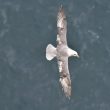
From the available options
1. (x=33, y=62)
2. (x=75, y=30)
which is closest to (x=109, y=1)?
(x=75, y=30)

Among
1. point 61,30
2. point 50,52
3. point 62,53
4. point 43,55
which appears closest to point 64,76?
point 62,53

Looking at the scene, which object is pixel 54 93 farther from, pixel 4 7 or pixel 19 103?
pixel 4 7

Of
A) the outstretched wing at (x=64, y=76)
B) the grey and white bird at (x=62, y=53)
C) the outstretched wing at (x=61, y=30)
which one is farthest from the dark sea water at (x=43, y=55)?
the outstretched wing at (x=64, y=76)

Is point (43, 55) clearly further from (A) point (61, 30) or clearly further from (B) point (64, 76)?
(B) point (64, 76)

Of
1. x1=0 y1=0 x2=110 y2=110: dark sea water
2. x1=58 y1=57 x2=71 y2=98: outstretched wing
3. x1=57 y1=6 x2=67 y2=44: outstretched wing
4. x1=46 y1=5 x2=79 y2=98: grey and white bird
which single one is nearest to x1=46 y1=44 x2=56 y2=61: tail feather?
x1=46 y1=5 x2=79 y2=98: grey and white bird

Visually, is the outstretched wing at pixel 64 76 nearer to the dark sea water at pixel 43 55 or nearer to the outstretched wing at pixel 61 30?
the outstretched wing at pixel 61 30

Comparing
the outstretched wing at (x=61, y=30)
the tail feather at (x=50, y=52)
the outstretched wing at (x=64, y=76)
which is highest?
the outstretched wing at (x=61, y=30)
